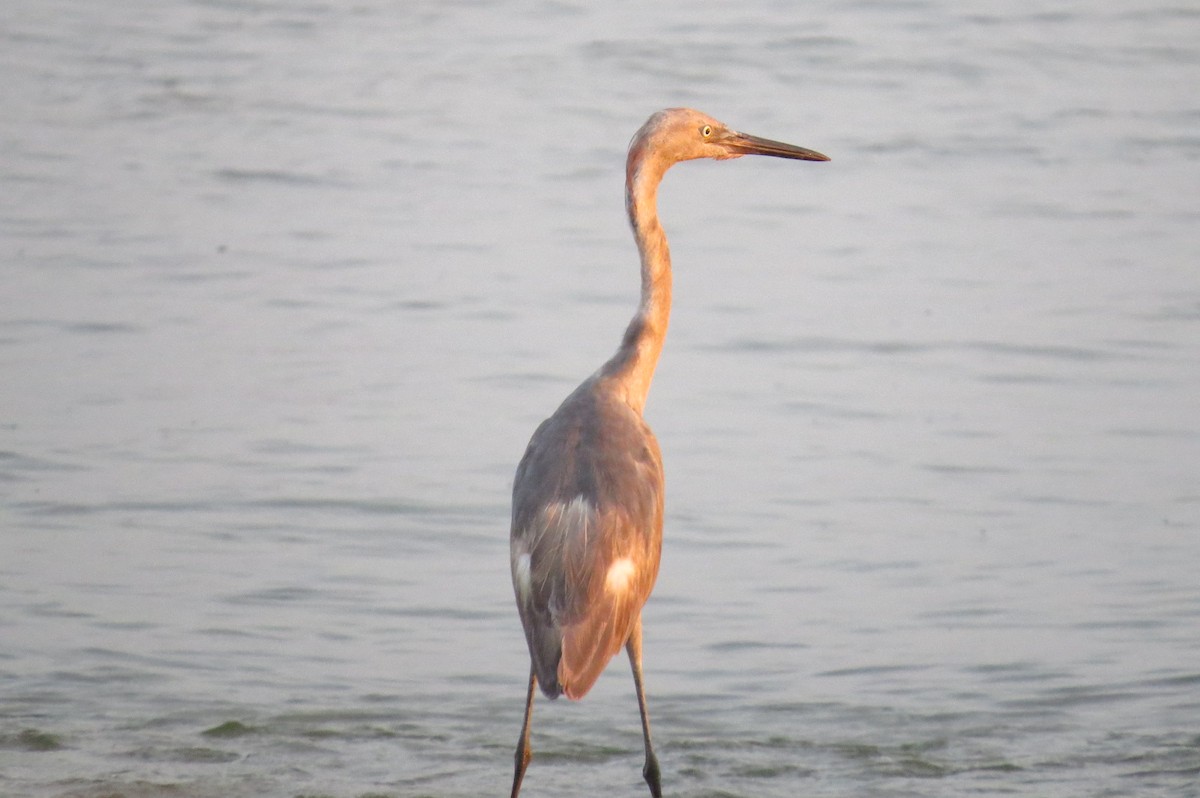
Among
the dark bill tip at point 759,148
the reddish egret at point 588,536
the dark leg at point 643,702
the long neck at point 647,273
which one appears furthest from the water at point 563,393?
the dark bill tip at point 759,148

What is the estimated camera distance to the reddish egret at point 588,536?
5871mm

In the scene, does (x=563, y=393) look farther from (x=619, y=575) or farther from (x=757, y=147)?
(x=619, y=575)

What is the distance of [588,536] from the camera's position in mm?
6031

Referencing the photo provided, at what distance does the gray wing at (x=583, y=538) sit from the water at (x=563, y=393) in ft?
2.81

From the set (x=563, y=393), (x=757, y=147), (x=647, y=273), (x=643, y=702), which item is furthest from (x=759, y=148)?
(x=563, y=393)

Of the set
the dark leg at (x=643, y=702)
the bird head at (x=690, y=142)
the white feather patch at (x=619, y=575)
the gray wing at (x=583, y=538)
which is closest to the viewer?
the gray wing at (x=583, y=538)

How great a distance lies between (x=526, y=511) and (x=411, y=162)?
8914mm

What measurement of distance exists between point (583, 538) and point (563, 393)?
4.08 meters

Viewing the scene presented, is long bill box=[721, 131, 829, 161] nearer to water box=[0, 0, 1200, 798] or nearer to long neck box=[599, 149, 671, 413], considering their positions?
long neck box=[599, 149, 671, 413]

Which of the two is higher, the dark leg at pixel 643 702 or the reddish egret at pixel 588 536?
the reddish egret at pixel 588 536

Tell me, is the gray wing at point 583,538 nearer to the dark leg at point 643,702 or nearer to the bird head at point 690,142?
the dark leg at point 643,702

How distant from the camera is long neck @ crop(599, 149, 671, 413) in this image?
690 centimetres

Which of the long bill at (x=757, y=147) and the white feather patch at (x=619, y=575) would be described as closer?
the white feather patch at (x=619, y=575)

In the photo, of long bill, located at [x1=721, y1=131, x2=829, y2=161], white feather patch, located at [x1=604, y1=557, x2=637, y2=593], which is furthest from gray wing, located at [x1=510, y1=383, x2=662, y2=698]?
long bill, located at [x1=721, y1=131, x2=829, y2=161]
